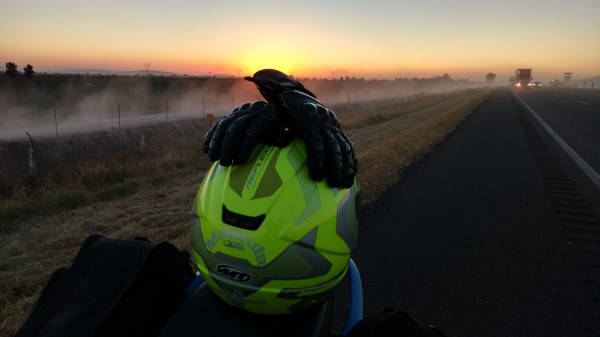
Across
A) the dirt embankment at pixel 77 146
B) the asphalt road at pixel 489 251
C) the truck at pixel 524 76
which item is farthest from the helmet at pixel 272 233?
the truck at pixel 524 76

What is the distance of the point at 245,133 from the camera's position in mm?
1468

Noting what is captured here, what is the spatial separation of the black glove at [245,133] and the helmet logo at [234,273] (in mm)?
385

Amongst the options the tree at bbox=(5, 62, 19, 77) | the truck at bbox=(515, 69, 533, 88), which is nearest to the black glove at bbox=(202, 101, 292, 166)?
the tree at bbox=(5, 62, 19, 77)

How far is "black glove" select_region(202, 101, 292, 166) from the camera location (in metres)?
1.45

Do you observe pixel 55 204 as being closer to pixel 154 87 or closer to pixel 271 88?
pixel 271 88

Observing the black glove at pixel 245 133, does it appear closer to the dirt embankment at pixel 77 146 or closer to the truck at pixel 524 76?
the dirt embankment at pixel 77 146

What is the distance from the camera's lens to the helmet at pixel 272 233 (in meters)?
1.31

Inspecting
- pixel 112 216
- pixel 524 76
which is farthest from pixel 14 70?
pixel 524 76

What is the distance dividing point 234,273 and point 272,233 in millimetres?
197

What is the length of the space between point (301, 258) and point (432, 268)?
2.74 metres

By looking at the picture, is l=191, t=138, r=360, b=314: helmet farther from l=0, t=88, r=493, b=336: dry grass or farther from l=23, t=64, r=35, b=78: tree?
l=23, t=64, r=35, b=78: tree

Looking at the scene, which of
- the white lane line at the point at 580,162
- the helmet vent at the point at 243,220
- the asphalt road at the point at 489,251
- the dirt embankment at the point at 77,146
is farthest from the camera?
the dirt embankment at the point at 77,146

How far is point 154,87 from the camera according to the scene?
4688 cm

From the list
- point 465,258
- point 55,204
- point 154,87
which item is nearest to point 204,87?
point 154,87
